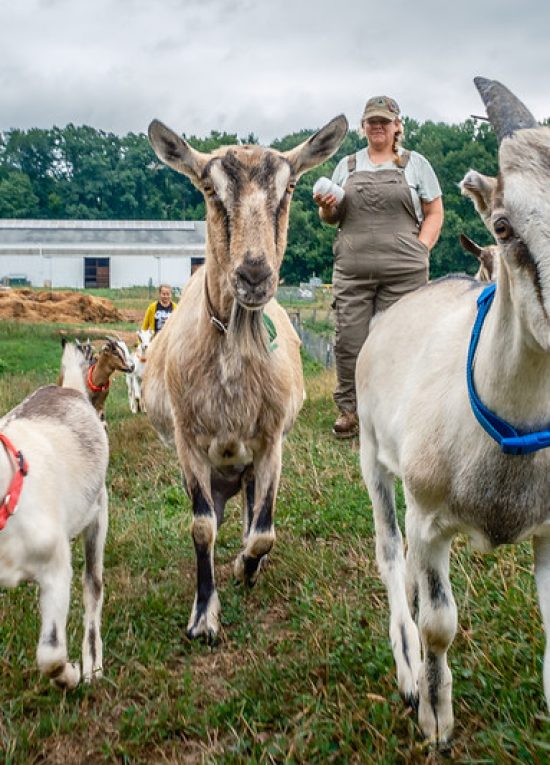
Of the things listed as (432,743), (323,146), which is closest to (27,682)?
(432,743)

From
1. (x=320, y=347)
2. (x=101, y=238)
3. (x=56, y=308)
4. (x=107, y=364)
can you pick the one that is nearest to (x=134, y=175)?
(x=101, y=238)

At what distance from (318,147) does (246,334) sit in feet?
3.87

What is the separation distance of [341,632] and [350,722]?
2.51 ft

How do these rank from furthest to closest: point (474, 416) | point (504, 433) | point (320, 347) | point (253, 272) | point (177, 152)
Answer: point (320, 347), point (177, 152), point (253, 272), point (474, 416), point (504, 433)

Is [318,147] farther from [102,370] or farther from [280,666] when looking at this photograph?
[102,370]

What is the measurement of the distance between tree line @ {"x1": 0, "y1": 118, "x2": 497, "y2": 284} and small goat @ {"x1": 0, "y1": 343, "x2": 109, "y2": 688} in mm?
44002

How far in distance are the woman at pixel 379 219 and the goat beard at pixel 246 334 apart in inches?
52.5

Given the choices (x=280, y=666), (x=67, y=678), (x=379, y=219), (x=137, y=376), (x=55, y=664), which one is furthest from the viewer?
(x=137, y=376)

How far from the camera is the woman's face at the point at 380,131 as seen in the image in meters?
5.81

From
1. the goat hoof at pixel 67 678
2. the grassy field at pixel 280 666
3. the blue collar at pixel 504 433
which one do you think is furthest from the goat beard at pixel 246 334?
the blue collar at pixel 504 433

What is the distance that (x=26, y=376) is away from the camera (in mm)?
15984

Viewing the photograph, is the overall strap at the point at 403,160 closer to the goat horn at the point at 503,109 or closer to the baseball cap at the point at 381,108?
the baseball cap at the point at 381,108

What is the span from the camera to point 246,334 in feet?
15.3

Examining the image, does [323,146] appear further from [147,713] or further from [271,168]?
[147,713]
